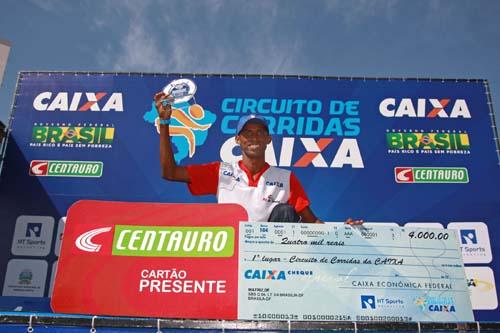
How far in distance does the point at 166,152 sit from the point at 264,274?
2.88 meters

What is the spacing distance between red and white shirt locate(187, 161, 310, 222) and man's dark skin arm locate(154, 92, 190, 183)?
16 cm

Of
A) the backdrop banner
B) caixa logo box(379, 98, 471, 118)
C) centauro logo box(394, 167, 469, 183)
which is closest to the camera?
the backdrop banner

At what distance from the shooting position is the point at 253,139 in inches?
233

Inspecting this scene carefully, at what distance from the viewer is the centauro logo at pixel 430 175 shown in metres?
6.84

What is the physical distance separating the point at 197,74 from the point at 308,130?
7.70 feet

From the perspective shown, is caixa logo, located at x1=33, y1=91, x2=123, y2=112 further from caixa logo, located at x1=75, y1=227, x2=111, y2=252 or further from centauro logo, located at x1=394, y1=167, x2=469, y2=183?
centauro logo, located at x1=394, y1=167, x2=469, y2=183

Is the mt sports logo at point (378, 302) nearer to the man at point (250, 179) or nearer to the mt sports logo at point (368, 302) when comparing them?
the mt sports logo at point (368, 302)

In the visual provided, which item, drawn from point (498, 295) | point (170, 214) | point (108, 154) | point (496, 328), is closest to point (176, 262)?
point (170, 214)

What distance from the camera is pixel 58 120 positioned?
729 centimetres

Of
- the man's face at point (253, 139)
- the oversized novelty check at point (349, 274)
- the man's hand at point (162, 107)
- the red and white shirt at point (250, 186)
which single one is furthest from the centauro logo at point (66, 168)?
the oversized novelty check at point (349, 274)

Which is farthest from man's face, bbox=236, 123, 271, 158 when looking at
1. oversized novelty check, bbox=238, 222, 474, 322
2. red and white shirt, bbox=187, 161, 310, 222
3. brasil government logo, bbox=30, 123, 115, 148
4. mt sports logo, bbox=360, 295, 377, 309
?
mt sports logo, bbox=360, 295, 377, 309

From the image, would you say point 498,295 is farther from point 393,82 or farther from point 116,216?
point 116,216

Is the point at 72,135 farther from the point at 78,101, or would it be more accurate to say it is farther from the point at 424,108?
the point at 424,108

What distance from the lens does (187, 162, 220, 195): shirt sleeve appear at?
6316mm
